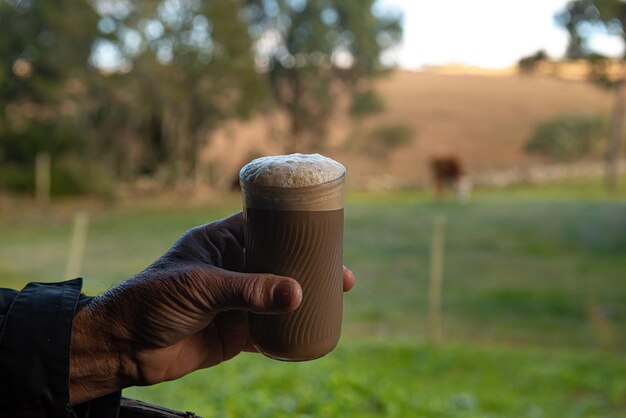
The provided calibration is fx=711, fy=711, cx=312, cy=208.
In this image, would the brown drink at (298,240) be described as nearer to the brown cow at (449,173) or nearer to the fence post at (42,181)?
the fence post at (42,181)

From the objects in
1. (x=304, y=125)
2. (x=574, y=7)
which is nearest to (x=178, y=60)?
(x=304, y=125)

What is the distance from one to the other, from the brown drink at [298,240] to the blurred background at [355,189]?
321mm

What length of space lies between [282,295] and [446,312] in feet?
18.2

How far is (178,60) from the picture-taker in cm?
1537

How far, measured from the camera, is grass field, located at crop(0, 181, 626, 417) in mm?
3432

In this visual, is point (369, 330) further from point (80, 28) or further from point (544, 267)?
point (80, 28)

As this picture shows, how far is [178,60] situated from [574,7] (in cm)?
826

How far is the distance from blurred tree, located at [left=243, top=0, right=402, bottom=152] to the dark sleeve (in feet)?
59.6

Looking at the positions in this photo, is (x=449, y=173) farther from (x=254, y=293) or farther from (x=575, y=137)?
(x=254, y=293)

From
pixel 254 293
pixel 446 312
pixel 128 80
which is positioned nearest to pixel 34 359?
pixel 254 293

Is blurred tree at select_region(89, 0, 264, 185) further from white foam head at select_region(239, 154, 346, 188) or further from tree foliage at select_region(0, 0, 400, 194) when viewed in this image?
white foam head at select_region(239, 154, 346, 188)

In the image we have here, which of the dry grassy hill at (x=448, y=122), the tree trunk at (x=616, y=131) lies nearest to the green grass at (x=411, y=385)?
the tree trunk at (x=616, y=131)

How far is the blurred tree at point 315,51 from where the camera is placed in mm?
19594

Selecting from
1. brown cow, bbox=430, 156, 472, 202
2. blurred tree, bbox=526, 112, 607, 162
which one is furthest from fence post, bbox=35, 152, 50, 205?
blurred tree, bbox=526, 112, 607, 162
